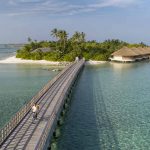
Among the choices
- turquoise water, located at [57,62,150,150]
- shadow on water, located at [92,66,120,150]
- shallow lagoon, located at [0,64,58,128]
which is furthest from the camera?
shallow lagoon, located at [0,64,58,128]

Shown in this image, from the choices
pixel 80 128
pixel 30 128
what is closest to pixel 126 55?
pixel 80 128

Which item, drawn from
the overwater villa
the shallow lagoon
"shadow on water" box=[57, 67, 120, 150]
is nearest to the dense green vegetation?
the overwater villa

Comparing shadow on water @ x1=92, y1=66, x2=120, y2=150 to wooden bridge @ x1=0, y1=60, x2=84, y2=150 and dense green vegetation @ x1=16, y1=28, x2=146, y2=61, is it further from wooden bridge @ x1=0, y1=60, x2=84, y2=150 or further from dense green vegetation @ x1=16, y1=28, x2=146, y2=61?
dense green vegetation @ x1=16, y1=28, x2=146, y2=61

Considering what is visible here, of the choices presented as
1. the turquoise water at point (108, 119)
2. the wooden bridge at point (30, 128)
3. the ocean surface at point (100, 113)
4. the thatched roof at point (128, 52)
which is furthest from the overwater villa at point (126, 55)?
the wooden bridge at point (30, 128)

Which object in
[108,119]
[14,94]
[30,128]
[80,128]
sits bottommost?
[80,128]

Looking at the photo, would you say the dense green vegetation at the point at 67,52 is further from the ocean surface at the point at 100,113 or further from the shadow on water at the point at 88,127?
the shadow on water at the point at 88,127

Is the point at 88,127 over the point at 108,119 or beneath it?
beneath

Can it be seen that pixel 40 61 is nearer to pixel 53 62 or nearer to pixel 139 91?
pixel 53 62

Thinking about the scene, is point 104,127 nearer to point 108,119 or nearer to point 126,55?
point 108,119

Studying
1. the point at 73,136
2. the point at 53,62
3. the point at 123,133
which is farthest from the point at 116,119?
the point at 53,62

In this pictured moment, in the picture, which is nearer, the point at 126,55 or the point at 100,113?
the point at 100,113
